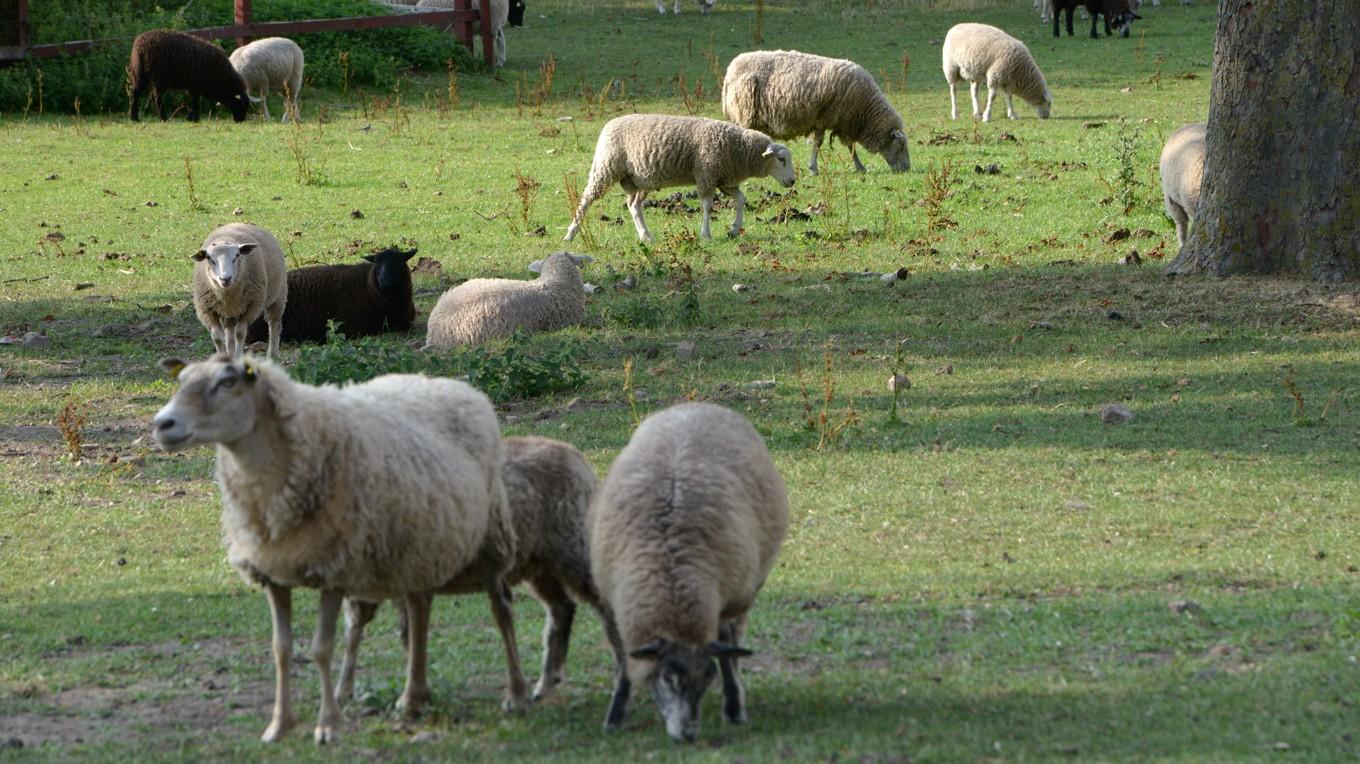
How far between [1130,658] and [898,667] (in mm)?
813

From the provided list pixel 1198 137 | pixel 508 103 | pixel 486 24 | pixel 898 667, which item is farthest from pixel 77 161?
pixel 898 667

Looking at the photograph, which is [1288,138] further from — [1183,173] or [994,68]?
[994,68]

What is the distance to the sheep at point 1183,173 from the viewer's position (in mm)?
12828

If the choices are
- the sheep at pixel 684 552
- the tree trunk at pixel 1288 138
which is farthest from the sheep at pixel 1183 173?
the sheep at pixel 684 552

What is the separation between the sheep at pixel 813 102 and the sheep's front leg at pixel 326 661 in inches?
557

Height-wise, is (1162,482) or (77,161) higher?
(77,161)

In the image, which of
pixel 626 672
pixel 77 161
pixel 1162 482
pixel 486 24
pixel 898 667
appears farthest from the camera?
pixel 486 24

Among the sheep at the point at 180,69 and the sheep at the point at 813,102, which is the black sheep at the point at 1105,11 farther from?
the sheep at the point at 180,69

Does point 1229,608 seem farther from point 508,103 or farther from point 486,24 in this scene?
point 486,24

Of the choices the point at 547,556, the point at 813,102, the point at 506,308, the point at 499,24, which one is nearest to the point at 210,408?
the point at 547,556

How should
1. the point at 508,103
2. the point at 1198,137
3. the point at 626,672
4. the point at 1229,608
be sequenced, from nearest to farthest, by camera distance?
1. the point at 626,672
2. the point at 1229,608
3. the point at 1198,137
4. the point at 508,103

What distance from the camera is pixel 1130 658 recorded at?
17.9 feet

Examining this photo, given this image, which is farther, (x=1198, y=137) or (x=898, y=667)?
(x=1198, y=137)

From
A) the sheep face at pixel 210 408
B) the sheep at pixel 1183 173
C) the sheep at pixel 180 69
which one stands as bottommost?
the sheep face at pixel 210 408
